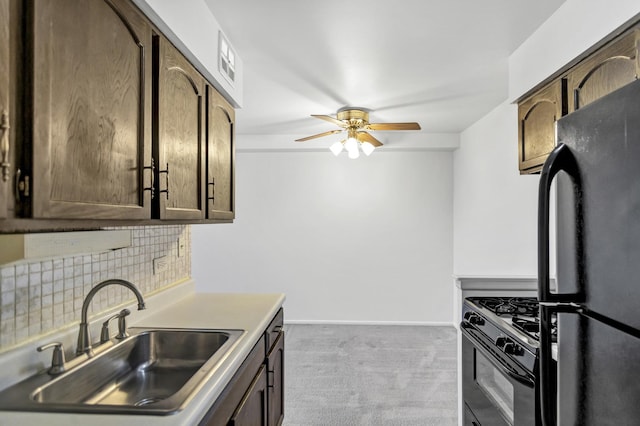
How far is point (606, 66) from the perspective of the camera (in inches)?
63.6

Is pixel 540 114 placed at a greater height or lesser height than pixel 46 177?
greater

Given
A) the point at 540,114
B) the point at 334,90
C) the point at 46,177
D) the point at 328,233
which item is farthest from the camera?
the point at 328,233

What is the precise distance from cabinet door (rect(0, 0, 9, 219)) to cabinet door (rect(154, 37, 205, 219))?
0.67 metres

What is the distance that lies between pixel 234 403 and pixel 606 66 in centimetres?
197

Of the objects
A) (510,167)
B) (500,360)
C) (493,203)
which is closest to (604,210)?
(500,360)

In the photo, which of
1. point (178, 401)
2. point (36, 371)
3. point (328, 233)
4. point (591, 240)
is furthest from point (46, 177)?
point (328, 233)

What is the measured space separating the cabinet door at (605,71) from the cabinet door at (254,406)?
1.90m

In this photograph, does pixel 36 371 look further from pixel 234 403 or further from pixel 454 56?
pixel 454 56

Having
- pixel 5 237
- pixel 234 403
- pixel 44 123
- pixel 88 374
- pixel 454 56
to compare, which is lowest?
pixel 234 403

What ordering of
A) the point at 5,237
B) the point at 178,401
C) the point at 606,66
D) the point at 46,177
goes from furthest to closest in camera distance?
the point at 606,66 < the point at 5,237 < the point at 178,401 < the point at 46,177

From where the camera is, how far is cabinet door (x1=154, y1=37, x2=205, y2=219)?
152 centimetres

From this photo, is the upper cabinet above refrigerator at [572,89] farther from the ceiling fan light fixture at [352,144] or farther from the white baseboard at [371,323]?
the white baseboard at [371,323]

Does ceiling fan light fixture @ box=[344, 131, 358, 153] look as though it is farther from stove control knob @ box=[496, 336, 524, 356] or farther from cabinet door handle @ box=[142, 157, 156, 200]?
cabinet door handle @ box=[142, 157, 156, 200]

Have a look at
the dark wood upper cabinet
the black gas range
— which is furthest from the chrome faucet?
the black gas range
